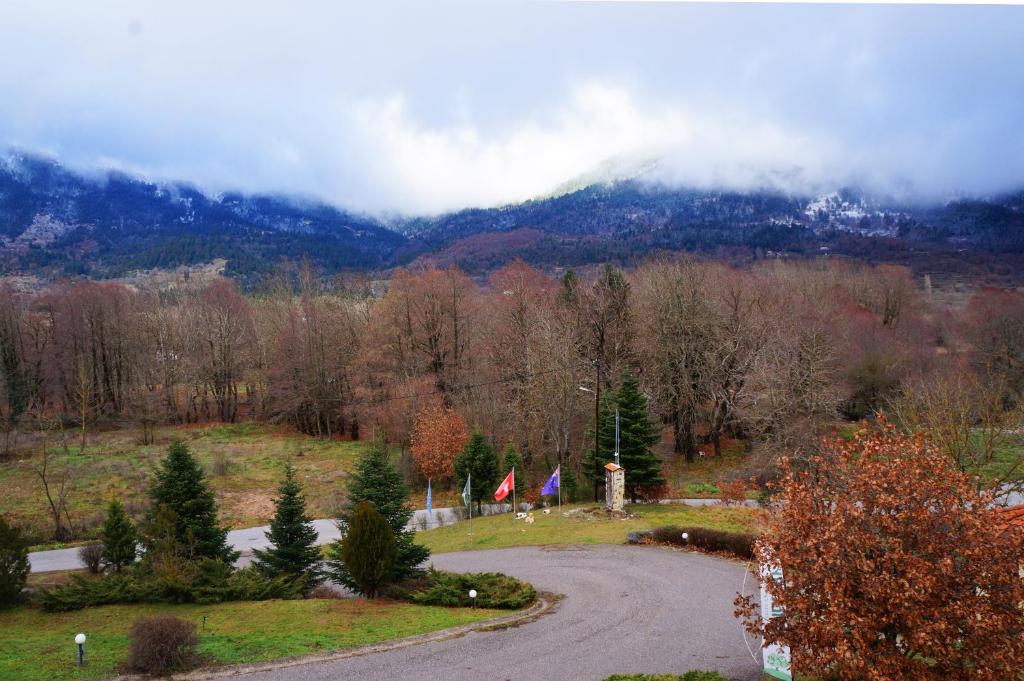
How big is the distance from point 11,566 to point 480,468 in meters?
18.5

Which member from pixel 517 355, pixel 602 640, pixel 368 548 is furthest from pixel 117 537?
pixel 517 355

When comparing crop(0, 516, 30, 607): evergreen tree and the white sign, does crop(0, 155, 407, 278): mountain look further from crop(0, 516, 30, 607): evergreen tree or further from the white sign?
the white sign

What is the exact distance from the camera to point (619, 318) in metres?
42.9

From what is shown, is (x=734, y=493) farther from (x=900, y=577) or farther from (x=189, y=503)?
(x=900, y=577)

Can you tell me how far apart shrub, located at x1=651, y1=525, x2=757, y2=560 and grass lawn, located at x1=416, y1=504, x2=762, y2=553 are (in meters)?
1.38

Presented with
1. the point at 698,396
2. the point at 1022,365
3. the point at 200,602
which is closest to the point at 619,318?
the point at 698,396

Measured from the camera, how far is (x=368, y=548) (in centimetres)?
1538

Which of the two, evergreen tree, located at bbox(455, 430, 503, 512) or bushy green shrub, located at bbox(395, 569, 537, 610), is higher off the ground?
bushy green shrub, located at bbox(395, 569, 537, 610)

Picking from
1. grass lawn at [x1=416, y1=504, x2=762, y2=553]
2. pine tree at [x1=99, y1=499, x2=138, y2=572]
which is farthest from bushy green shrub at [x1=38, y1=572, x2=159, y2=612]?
grass lawn at [x1=416, y1=504, x2=762, y2=553]

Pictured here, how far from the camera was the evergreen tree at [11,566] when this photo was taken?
643 inches

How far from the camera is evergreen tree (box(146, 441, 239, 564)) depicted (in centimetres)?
1884

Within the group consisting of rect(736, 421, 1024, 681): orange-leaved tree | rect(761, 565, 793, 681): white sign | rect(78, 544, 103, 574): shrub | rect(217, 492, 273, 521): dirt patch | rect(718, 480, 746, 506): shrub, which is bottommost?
rect(217, 492, 273, 521): dirt patch

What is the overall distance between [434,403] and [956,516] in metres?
34.7

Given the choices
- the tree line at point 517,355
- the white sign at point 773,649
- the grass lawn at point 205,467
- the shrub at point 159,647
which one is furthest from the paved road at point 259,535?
the white sign at point 773,649
